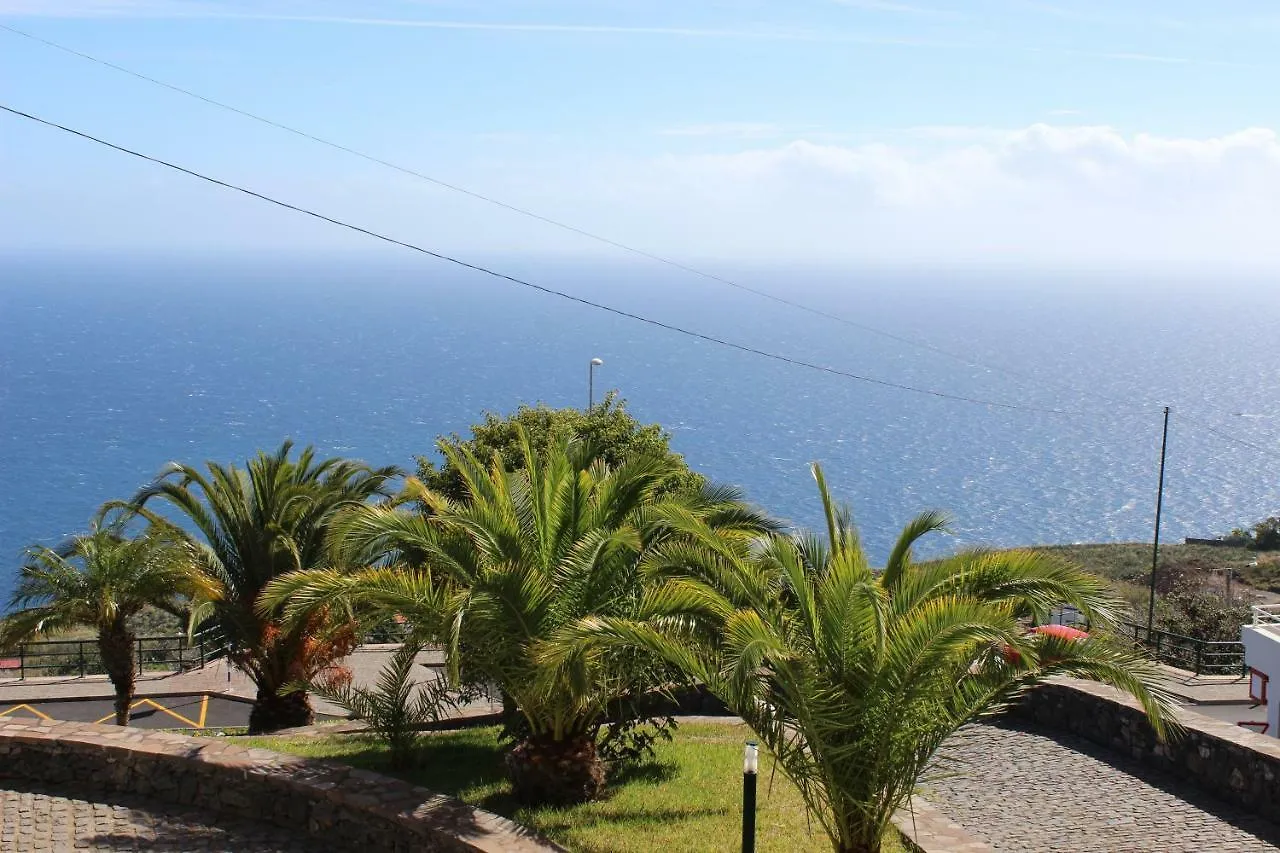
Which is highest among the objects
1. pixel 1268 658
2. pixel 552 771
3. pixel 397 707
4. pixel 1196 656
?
pixel 1268 658

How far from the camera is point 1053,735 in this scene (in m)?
13.4

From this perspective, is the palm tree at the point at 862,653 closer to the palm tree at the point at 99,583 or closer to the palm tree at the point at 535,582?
the palm tree at the point at 535,582

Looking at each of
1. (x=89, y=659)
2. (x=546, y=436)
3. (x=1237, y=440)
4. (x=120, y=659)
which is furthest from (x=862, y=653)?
(x=1237, y=440)

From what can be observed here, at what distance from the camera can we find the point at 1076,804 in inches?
436

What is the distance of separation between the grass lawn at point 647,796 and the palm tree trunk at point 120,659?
4.24 m

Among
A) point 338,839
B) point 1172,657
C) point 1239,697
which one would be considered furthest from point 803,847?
point 1172,657

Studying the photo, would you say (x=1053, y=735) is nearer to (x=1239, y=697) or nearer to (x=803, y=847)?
(x=803, y=847)

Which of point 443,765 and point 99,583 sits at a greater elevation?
point 99,583

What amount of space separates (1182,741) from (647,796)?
5293mm

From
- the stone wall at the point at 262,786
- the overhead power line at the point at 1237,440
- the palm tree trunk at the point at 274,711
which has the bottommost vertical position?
the palm tree trunk at the point at 274,711

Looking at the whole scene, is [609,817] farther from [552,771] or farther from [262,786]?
[262,786]

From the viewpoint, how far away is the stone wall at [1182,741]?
10.6 metres

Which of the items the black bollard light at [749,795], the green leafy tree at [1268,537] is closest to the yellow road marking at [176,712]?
the black bollard light at [749,795]

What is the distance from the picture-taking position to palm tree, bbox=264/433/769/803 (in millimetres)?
9359
